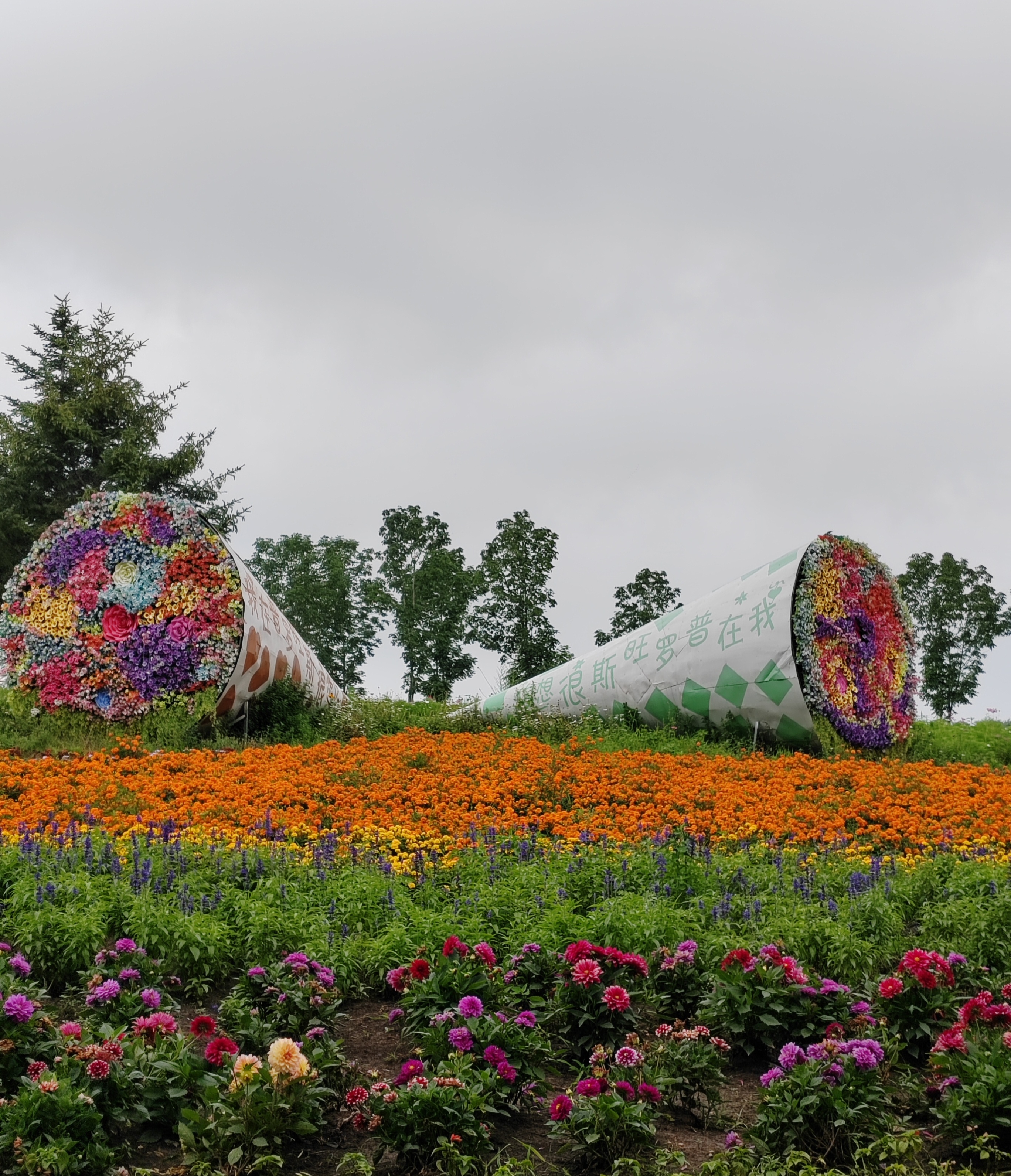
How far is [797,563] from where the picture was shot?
13398 mm

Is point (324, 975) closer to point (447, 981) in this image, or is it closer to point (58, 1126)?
point (447, 981)

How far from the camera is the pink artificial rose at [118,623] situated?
13703 mm

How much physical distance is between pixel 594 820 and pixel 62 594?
928 centimetres

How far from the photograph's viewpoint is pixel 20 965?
380 cm

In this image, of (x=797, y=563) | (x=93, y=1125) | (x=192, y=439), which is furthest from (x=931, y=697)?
(x=93, y=1125)

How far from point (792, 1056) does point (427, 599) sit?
26.9 metres

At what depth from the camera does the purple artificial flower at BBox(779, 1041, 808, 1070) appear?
3363 mm

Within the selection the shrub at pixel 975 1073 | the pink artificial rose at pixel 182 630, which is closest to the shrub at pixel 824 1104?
the shrub at pixel 975 1073

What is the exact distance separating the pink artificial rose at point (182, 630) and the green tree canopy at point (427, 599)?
49.0 ft

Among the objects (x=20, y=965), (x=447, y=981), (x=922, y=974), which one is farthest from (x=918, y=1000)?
(x=20, y=965)

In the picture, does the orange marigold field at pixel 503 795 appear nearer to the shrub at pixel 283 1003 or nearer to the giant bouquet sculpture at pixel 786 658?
the giant bouquet sculpture at pixel 786 658

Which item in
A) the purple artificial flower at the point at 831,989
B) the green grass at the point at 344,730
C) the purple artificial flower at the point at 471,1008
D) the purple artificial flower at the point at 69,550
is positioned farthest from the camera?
the purple artificial flower at the point at 69,550

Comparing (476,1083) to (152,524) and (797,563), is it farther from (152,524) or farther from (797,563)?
(152,524)

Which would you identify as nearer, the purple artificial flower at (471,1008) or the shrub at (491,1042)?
the shrub at (491,1042)
